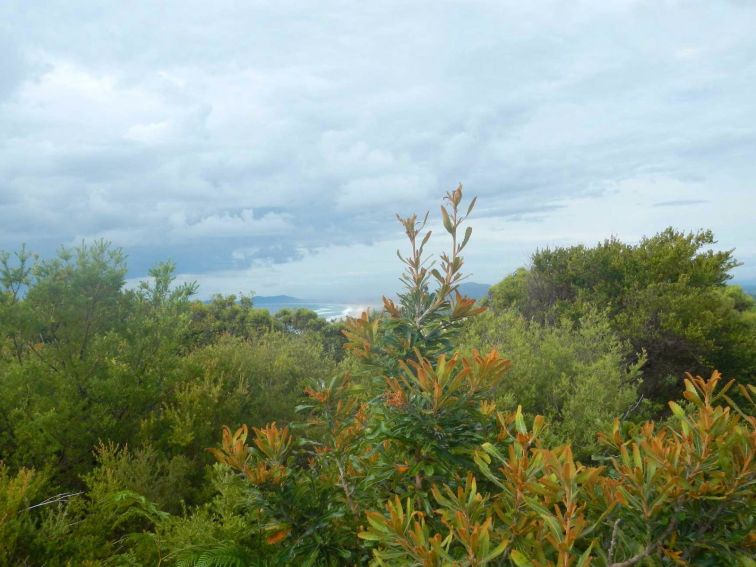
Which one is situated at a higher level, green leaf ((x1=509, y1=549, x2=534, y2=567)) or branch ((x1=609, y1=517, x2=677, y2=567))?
green leaf ((x1=509, y1=549, x2=534, y2=567))

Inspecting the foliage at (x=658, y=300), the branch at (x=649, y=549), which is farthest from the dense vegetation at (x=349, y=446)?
the foliage at (x=658, y=300)

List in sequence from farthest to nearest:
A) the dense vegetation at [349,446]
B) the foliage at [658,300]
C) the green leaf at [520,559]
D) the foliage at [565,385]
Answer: the foliage at [658,300] < the foliage at [565,385] < the dense vegetation at [349,446] < the green leaf at [520,559]

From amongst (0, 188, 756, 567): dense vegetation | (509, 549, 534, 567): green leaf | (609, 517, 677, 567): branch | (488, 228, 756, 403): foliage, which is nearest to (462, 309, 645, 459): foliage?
(0, 188, 756, 567): dense vegetation

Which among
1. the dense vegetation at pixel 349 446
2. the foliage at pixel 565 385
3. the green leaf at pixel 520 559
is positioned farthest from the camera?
the foliage at pixel 565 385

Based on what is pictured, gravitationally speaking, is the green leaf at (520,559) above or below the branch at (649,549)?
above

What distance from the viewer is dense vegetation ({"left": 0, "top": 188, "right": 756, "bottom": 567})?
90.6 inches

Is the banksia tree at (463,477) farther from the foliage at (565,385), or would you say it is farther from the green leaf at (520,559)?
the foliage at (565,385)

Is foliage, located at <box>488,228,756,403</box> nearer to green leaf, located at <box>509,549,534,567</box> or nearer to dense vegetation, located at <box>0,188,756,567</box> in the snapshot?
dense vegetation, located at <box>0,188,756,567</box>

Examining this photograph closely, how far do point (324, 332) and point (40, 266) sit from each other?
15.8 meters

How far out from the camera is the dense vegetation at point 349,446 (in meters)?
2.30

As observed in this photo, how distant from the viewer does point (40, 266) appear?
22.9ft

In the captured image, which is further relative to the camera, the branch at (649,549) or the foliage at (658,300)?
the foliage at (658,300)

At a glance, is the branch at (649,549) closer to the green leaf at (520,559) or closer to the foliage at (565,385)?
the green leaf at (520,559)

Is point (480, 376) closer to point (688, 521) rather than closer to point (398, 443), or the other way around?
point (398, 443)
